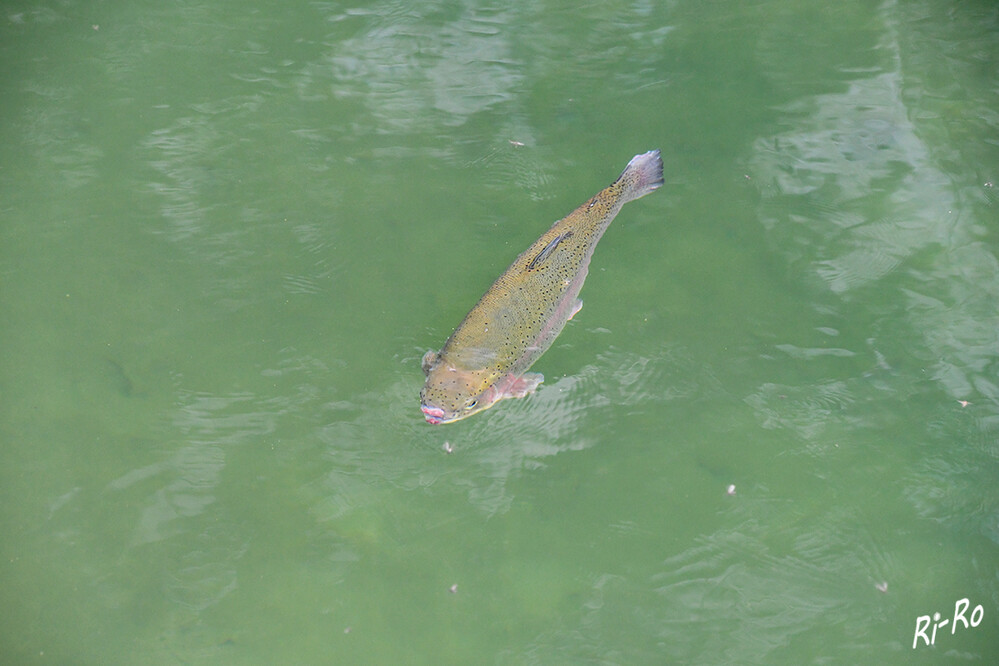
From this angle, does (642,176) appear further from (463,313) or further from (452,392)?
(452,392)

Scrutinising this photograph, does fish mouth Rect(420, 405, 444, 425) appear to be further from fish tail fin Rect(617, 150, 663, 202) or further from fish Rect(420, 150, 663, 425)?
fish tail fin Rect(617, 150, 663, 202)

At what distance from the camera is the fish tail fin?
379 centimetres

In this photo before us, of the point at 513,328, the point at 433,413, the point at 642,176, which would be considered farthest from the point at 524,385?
the point at 642,176

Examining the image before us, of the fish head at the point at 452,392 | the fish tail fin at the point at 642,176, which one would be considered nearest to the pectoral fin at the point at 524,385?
the fish head at the point at 452,392

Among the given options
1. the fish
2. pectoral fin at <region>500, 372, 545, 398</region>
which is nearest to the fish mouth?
the fish

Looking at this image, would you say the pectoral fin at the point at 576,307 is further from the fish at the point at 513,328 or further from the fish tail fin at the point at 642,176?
the fish tail fin at the point at 642,176

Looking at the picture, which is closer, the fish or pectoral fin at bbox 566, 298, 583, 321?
the fish

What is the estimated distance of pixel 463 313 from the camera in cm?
356

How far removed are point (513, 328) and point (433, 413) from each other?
20.6 inches

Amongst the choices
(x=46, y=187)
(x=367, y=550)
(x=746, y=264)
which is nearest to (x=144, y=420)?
(x=367, y=550)

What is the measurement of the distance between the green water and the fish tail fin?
12 centimetres

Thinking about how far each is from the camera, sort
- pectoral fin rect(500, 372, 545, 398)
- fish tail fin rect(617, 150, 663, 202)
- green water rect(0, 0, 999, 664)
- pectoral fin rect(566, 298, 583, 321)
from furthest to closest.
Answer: fish tail fin rect(617, 150, 663, 202) < pectoral fin rect(566, 298, 583, 321) < pectoral fin rect(500, 372, 545, 398) < green water rect(0, 0, 999, 664)

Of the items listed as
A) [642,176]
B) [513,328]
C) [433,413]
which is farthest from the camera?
[642,176]

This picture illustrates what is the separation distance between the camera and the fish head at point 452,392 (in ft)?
10.2
